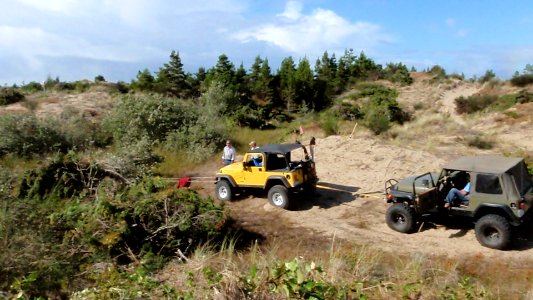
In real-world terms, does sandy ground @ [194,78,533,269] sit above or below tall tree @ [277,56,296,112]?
below

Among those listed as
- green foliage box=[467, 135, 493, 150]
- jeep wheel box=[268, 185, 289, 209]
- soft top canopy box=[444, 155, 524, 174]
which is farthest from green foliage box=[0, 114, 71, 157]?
green foliage box=[467, 135, 493, 150]

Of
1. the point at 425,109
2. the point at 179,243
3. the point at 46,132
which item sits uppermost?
the point at 425,109

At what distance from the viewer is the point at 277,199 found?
1207cm

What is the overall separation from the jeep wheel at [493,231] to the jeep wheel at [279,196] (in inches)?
180

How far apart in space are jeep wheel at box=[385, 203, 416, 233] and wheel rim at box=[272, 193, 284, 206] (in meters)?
2.78

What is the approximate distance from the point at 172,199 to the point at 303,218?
3.59 metres

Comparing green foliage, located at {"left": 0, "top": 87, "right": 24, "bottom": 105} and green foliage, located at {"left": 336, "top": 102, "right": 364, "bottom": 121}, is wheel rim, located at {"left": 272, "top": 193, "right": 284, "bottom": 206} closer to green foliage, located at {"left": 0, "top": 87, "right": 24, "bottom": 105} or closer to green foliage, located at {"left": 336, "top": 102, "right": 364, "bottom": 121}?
green foliage, located at {"left": 336, "top": 102, "right": 364, "bottom": 121}

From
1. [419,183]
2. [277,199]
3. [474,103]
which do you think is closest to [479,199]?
[419,183]

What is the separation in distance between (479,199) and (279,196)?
4813 millimetres

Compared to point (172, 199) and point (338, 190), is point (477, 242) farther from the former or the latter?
point (172, 199)

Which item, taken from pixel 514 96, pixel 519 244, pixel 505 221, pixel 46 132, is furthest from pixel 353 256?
pixel 514 96

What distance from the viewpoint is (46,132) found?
1725 cm

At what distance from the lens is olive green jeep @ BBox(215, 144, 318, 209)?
38.8ft

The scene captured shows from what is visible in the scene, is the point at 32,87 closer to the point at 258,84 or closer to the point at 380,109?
the point at 258,84
